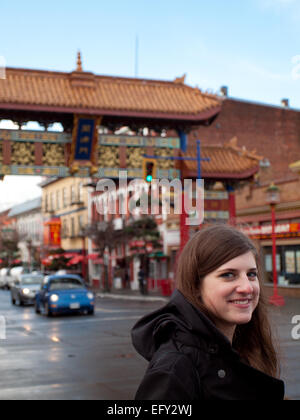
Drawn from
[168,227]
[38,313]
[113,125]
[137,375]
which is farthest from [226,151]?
[137,375]

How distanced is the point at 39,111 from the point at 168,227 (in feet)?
78.9

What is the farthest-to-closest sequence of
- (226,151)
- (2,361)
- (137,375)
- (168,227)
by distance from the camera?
(168,227) → (226,151) → (2,361) → (137,375)

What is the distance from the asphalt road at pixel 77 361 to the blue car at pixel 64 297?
2161 millimetres

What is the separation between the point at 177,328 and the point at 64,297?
20.5 meters

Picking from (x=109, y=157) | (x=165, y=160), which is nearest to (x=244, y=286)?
(x=109, y=157)

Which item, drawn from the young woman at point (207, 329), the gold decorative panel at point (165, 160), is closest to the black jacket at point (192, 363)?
the young woman at point (207, 329)

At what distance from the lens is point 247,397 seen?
2355mm

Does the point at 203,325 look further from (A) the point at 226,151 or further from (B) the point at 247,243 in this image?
(A) the point at 226,151

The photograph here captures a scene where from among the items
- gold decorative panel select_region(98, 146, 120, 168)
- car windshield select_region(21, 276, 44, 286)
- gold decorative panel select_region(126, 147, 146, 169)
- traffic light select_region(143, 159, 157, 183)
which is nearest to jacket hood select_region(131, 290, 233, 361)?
traffic light select_region(143, 159, 157, 183)

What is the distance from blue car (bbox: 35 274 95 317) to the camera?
2247cm

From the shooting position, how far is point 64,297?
884 inches

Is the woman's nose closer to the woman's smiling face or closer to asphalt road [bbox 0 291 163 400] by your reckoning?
the woman's smiling face

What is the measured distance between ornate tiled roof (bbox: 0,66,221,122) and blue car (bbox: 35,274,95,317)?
A: 691cm

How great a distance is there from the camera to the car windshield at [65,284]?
2319cm
